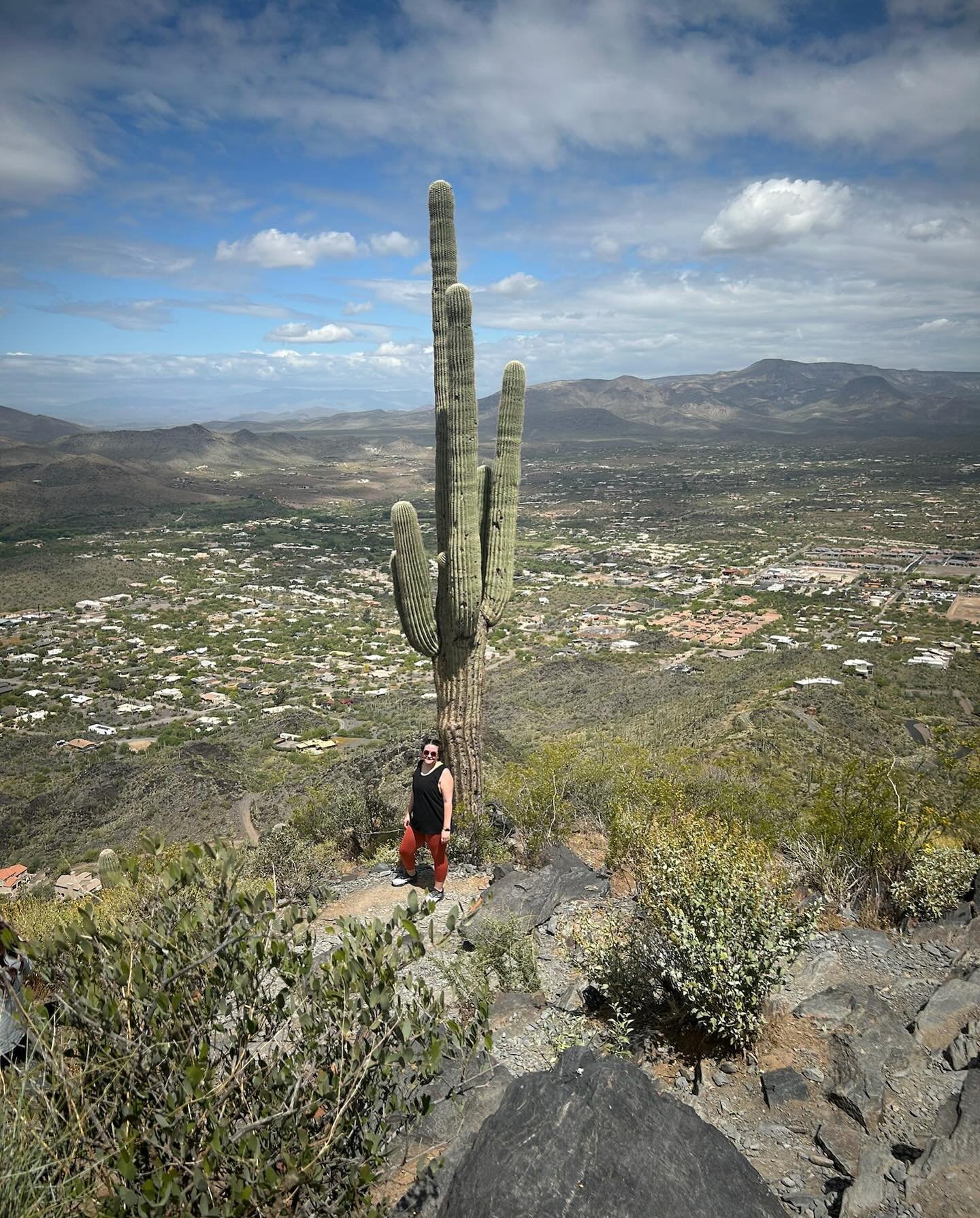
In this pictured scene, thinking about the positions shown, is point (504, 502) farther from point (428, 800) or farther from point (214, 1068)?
point (214, 1068)

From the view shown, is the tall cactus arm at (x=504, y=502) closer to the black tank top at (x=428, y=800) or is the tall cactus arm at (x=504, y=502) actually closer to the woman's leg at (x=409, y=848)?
the black tank top at (x=428, y=800)

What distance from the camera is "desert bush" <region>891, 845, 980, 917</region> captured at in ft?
16.4

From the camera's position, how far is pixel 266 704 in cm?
2870

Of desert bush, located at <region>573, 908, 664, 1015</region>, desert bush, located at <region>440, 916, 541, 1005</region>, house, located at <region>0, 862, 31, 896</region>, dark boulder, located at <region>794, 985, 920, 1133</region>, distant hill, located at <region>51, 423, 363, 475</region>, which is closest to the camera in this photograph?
dark boulder, located at <region>794, 985, 920, 1133</region>

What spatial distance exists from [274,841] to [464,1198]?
5.99 meters

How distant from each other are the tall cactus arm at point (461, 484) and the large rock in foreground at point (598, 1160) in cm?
517

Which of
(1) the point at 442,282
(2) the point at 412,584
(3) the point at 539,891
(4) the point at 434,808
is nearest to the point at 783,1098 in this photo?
(3) the point at 539,891

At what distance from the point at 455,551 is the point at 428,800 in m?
2.79

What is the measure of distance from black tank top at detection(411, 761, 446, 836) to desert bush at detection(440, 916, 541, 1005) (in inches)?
57.7

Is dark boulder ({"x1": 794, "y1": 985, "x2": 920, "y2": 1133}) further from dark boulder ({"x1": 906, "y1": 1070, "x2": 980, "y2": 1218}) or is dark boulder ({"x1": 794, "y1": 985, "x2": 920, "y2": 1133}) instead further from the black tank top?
the black tank top

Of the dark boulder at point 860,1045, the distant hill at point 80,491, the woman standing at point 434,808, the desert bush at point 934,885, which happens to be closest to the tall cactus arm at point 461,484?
the woman standing at point 434,808

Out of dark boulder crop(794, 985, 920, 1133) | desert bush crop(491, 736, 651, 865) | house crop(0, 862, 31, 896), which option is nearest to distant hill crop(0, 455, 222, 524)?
house crop(0, 862, 31, 896)

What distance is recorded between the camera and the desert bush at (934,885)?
5.00 metres

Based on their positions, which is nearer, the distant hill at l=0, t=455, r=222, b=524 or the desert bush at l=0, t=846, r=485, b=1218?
the desert bush at l=0, t=846, r=485, b=1218
